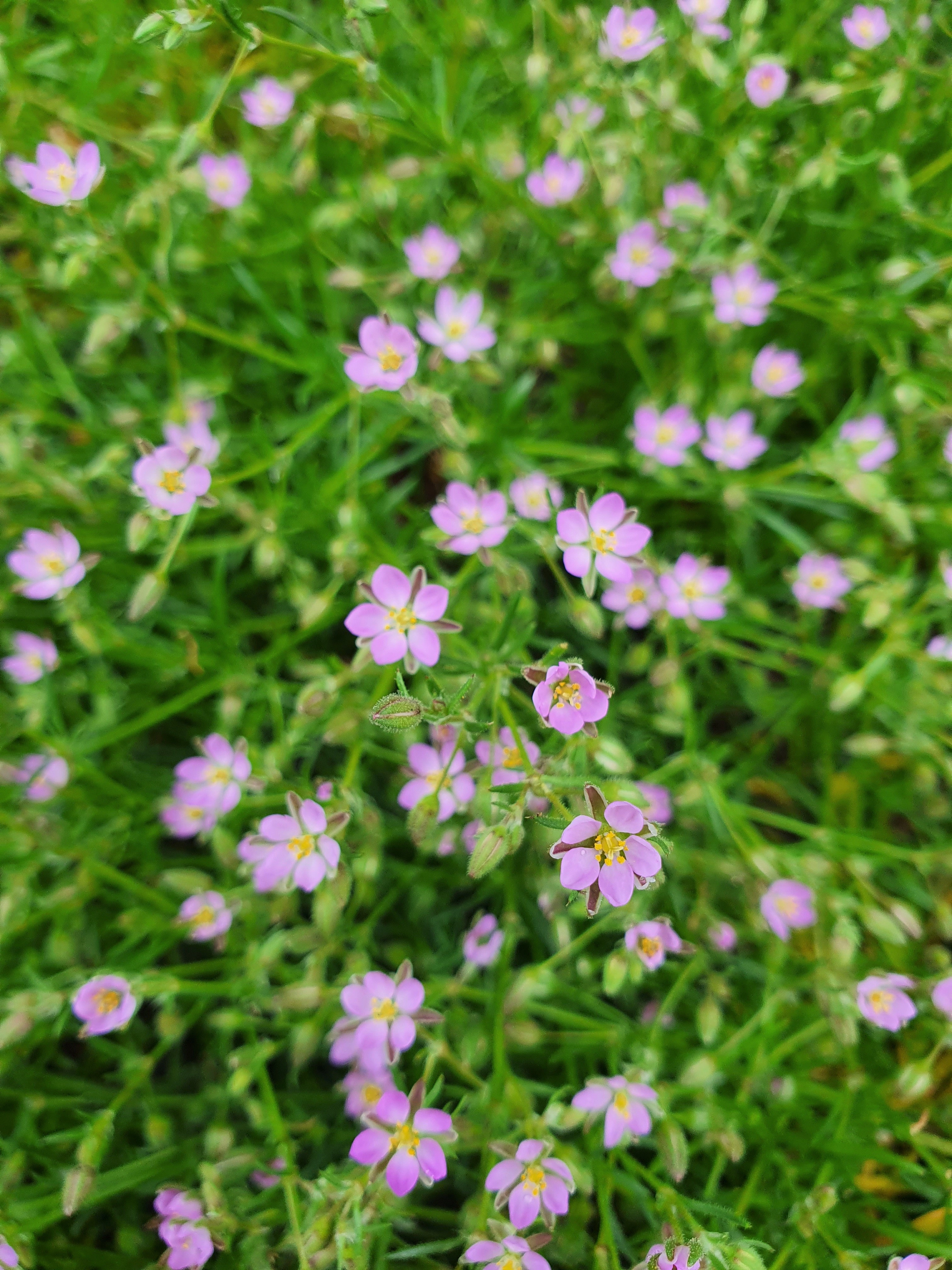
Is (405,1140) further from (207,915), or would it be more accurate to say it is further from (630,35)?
(630,35)

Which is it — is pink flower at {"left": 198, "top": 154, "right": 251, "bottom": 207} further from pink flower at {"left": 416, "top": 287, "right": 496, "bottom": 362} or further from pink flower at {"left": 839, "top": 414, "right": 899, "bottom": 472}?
pink flower at {"left": 839, "top": 414, "right": 899, "bottom": 472}

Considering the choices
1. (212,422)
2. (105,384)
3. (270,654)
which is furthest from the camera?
(105,384)

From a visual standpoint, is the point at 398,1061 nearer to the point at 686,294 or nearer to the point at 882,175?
the point at 686,294

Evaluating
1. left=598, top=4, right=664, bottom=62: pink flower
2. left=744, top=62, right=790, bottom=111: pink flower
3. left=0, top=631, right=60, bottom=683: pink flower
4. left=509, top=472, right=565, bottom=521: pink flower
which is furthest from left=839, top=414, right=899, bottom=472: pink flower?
left=0, top=631, right=60, bottom=683: pink flower

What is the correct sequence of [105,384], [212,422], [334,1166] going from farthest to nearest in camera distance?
[105,384] → [212,422] → [334,1166]

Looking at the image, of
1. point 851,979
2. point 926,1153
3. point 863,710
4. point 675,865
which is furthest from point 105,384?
point 926,1153

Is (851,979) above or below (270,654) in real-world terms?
below

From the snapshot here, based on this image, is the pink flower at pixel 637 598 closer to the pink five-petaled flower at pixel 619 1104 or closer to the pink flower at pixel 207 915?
the pink five-petaled flower at pixel 619 1104
